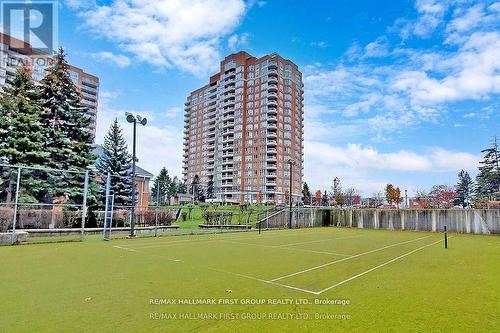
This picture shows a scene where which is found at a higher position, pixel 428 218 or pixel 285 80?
pixel 285 80

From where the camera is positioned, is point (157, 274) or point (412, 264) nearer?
point (157, 274)

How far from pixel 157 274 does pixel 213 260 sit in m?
2.60

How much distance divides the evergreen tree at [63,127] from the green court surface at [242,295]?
1538 cm

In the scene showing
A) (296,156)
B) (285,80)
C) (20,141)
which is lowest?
(20,141)

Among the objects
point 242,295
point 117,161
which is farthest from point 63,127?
point 242,295

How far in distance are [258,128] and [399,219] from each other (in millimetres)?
69708

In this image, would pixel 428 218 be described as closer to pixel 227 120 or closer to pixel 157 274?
pixel 157 274

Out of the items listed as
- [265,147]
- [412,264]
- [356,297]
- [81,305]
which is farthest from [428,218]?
[265,147]

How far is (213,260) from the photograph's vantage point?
10.2m

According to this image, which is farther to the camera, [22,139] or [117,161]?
[117,161]

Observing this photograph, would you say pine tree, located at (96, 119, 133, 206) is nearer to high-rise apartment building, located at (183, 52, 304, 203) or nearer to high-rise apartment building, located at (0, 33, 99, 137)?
high-rise apartment building, located at (0, 33, 99, 137)

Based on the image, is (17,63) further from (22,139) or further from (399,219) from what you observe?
(399,219)

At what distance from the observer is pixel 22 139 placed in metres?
21.2

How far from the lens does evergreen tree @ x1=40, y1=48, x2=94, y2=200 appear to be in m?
23.9
